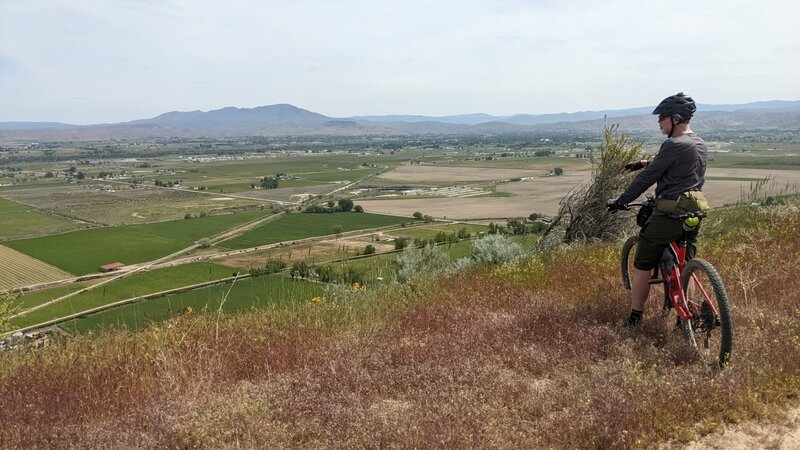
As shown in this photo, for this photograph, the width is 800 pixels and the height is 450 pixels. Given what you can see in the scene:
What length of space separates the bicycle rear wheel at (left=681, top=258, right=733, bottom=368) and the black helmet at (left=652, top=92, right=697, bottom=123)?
1.53m

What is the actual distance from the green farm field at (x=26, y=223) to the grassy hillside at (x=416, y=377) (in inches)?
3079

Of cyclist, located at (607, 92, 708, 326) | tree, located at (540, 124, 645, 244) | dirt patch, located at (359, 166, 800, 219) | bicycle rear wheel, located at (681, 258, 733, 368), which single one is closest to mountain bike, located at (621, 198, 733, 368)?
bicycle rear wheel, located at (681, 258, 733, 368)

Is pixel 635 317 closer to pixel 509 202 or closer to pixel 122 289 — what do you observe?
pixel 122 289

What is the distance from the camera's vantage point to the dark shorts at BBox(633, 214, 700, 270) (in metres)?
5.23

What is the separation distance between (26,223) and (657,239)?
92899mm

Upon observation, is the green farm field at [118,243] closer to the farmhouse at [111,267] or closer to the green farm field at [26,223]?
the farmhouse at [111,267]

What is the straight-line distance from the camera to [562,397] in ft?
14.1

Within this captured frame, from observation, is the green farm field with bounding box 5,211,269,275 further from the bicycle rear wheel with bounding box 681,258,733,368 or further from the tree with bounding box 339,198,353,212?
the bicycle rear wheel with bounding box 681,258,733,368

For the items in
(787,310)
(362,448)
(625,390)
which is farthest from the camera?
(787,310)

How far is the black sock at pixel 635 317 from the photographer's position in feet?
18.6

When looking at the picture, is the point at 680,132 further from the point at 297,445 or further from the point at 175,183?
the point at 175,183

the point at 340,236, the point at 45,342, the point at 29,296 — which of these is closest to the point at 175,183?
the point at 340,236

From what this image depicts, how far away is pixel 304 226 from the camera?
2741 inches

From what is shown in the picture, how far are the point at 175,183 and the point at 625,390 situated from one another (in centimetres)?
13449
